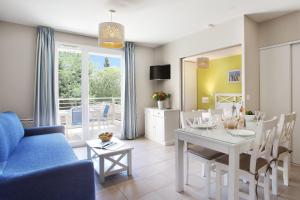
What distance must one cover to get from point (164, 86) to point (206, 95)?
1.88m

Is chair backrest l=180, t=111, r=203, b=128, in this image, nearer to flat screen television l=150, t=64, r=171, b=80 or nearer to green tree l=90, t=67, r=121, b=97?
flat screen television l=150, t=64, r=171, b=80

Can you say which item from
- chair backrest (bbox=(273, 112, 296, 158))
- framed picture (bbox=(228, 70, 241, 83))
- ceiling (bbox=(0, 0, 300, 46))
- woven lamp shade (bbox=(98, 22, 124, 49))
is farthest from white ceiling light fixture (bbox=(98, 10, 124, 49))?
framed picture (bbox=(228, 70, 241, 83))

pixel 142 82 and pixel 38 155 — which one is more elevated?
pixel 142 82

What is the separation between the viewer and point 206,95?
595cm

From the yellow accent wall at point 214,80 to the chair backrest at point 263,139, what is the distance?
3869 mm

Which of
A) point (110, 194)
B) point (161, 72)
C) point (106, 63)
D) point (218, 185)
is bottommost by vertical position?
point (110, 194)

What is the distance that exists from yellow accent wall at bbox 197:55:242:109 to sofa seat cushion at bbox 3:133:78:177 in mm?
4491

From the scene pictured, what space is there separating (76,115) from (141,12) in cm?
276

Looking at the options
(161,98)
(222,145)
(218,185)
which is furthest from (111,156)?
(161,98)

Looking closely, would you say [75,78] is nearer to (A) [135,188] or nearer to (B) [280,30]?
(A) [135,188]

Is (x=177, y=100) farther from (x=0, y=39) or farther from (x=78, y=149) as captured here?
(x=0, y=39)

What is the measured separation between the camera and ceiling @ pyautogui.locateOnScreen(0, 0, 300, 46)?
8.55 ft

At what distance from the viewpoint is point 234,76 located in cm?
529

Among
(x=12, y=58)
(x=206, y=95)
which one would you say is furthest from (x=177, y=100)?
(x=12, y=58)
